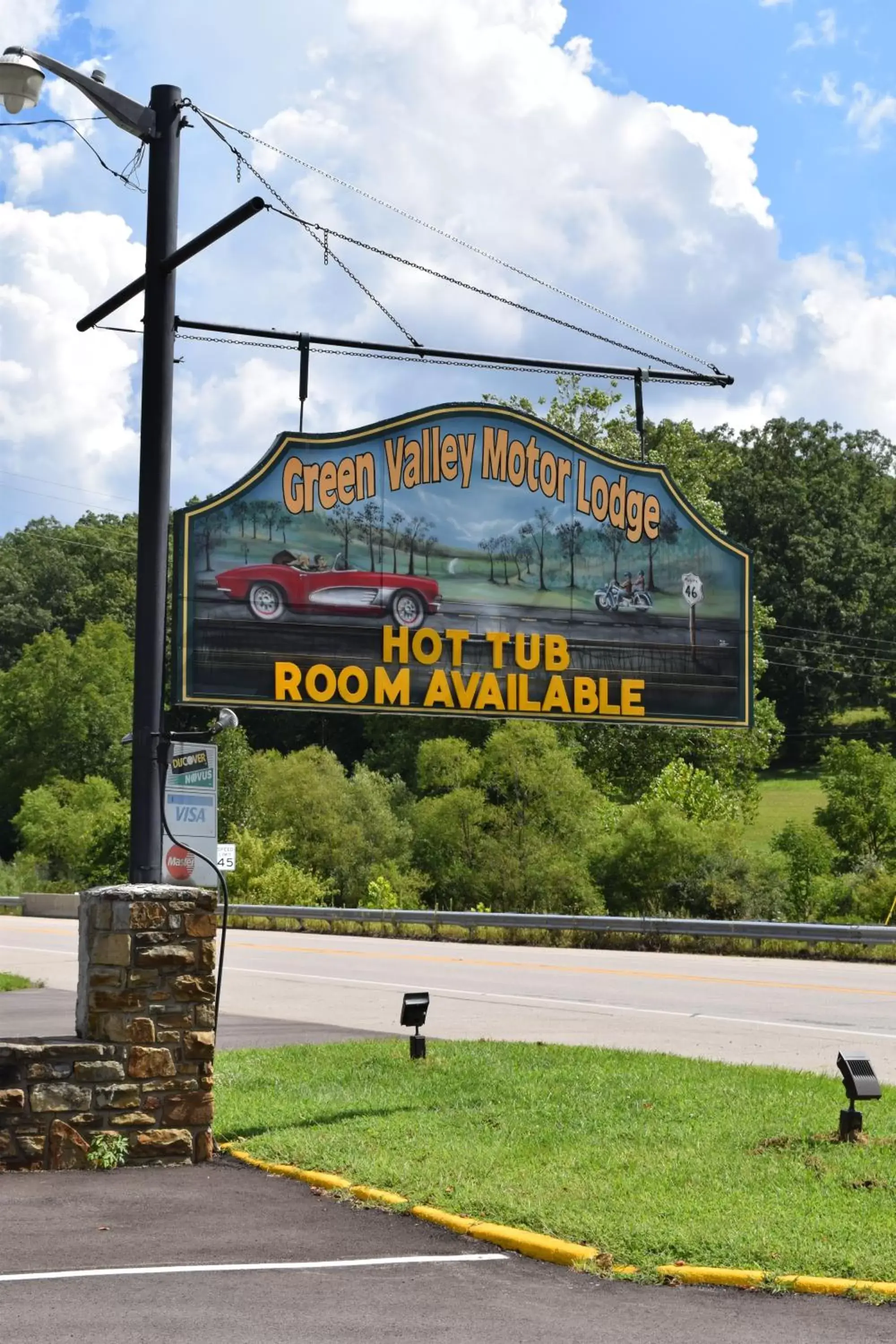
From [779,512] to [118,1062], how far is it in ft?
260

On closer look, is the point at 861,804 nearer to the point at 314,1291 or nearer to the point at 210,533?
the point at 210,533

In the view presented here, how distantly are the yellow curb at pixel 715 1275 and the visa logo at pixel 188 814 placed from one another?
15.6ft

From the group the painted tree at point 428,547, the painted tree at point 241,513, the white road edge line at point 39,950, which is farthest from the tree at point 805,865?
the painted tree at point 241,513

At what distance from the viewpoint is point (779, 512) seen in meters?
85.8

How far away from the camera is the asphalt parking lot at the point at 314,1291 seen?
6207 mm

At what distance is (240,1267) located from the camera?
23.8 ft

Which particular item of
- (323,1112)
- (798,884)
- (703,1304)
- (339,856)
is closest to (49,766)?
(339,856)

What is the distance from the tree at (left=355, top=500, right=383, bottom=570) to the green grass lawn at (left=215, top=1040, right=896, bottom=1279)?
15.2 ft

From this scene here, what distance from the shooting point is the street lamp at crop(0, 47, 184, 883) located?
34.7 ft

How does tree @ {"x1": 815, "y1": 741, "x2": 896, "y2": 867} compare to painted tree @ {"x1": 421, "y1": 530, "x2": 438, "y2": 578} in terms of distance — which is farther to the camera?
tree @ {"x1": 815, "y1": 741, "x2": 896, "y2": 867}

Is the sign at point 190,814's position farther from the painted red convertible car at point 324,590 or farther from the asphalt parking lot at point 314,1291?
the painted red convertible car at point 324,590

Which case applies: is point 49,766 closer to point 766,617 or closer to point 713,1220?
point 766,617

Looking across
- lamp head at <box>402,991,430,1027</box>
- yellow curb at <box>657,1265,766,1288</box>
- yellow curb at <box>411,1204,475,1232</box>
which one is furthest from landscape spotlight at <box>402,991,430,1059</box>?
yellow curb at <box>657,1265,766,1288</box>

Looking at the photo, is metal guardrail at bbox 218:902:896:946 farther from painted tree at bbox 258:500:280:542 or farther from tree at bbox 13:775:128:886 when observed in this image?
tree at bbox 13:775:128:886
